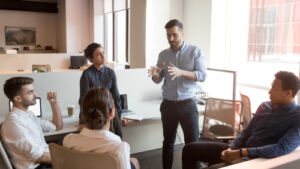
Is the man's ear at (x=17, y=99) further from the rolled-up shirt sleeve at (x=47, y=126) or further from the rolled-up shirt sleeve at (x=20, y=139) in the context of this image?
the rolled-up shirt sleeve at (x=47, y=126)

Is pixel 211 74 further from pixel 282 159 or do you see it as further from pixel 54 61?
pixel 54 61

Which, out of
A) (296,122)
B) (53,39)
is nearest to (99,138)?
(296,122)

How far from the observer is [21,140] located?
1.75 metres

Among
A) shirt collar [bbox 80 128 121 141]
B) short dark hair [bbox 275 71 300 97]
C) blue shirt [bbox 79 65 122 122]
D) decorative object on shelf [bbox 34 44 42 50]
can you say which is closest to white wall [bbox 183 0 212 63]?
blue shirt [bbox 79 65 122 122]

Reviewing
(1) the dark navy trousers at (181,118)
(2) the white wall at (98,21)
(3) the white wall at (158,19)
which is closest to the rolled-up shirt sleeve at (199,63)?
(1) the dark navy trousers at (181,118)

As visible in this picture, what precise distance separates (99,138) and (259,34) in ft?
9.63

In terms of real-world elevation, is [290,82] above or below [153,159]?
above

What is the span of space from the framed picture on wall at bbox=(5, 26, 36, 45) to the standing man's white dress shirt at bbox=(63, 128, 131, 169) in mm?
10032

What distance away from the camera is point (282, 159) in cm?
148

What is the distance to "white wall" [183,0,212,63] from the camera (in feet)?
13.3

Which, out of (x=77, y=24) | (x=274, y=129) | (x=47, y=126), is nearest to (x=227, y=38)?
(x=274, y=129)

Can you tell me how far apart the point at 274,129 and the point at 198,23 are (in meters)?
2.70

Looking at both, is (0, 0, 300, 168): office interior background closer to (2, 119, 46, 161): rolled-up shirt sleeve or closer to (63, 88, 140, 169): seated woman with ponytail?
(2, 119, 46, 161): rolled-up shirt sleeve

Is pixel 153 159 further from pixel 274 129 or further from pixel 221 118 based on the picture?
pixel 274 129
